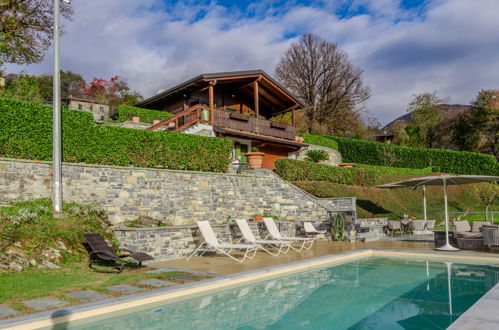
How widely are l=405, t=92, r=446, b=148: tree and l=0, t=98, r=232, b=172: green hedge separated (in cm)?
3267

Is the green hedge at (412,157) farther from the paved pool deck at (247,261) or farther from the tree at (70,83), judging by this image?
the tree at (70,83)

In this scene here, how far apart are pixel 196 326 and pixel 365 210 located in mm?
13654

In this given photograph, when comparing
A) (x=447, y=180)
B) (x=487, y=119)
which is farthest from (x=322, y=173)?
(x=487, y=119)

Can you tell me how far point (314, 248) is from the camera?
12.5 m

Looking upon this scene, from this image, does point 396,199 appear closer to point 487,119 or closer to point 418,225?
point 418,225

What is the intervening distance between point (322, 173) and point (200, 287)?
13.1m

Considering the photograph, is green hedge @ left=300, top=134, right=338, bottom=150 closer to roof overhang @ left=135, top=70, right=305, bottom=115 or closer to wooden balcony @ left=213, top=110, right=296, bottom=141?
roof overhang @ left=135, top=70, right=305, bottom=115

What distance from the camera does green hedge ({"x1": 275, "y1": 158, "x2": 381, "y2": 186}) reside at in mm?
17609

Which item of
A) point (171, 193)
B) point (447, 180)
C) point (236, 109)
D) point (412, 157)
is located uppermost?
point (236, 109)

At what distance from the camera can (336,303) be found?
6805 mm

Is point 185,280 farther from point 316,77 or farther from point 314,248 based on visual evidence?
point 316,77

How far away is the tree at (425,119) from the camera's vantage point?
4253 centimetres

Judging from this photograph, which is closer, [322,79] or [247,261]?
Result: [247,261]

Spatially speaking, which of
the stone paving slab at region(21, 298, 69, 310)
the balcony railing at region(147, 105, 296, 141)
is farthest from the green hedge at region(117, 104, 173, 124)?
A: the stone paving slab at region(21, 298, 69, 310)
